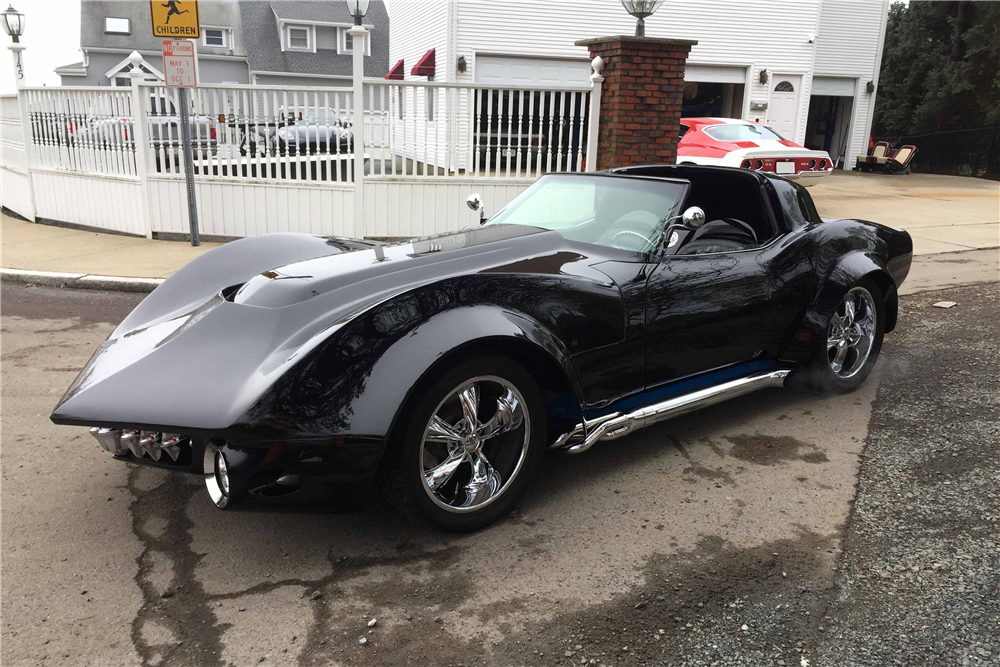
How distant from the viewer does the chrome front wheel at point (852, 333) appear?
176 inches

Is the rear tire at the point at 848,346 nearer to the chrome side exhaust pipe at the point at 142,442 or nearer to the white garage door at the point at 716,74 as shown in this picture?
the chrome side exhaust pipe at the point at 142,442

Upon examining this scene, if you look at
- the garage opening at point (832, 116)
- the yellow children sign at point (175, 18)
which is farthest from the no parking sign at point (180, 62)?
the garage opening at point (832, 116)

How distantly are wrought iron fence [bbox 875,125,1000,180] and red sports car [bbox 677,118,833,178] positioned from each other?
13.1 meters

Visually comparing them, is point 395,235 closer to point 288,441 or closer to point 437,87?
point 437,87

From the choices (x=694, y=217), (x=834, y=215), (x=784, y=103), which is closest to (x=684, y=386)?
(x=694, y=217)

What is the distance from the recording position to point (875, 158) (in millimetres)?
22766

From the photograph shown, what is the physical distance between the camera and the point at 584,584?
2641mm

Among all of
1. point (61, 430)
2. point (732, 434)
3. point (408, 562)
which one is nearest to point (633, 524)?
point (408, 562)

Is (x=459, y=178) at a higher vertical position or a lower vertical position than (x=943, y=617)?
higher

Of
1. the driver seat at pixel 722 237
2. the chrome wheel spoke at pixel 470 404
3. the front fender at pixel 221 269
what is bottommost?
the chrome wheel spoke at pixel 470 404

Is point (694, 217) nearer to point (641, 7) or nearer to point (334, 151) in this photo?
point (641, 7)

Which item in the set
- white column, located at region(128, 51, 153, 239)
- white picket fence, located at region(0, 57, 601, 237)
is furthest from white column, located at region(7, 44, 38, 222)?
white column, located at region(128, 51, 153, 239)

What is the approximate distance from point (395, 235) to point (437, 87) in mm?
1850

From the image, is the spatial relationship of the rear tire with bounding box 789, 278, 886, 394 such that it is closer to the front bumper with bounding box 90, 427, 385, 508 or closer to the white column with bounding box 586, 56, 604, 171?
the front bumper with bounding box 90, 427, 385, 508
